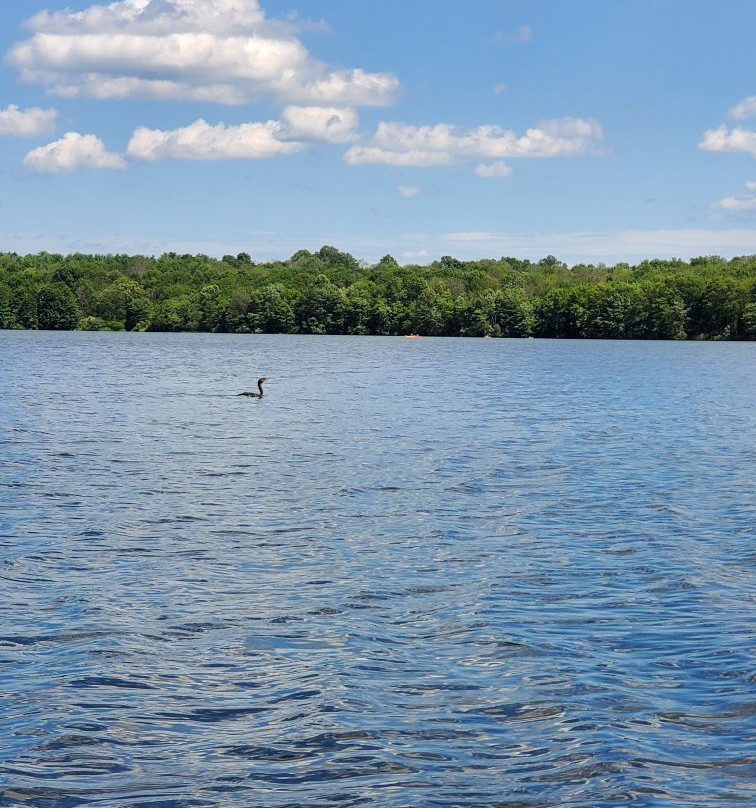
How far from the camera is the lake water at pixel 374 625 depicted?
9914 mm

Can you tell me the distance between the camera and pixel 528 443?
34.9 m

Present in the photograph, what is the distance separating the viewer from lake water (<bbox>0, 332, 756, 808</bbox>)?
991 cm

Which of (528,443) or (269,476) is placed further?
(528,443)

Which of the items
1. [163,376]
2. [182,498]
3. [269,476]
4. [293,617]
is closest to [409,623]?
[293,617]

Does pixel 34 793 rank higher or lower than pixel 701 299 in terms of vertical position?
lower

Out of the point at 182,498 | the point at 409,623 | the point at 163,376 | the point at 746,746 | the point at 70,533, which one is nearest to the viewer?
the point at 746,746

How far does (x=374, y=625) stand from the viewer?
1412cm

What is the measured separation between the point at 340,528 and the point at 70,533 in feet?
15.9

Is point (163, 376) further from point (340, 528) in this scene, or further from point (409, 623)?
point (409, 623)

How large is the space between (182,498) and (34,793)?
14030mm

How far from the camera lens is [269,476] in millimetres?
26797

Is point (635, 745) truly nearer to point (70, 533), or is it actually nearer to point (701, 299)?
point (70, 533)

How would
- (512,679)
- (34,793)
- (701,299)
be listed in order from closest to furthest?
(34,793) < (512,679) < (701,299)

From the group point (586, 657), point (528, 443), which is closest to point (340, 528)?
point (586, 657)
